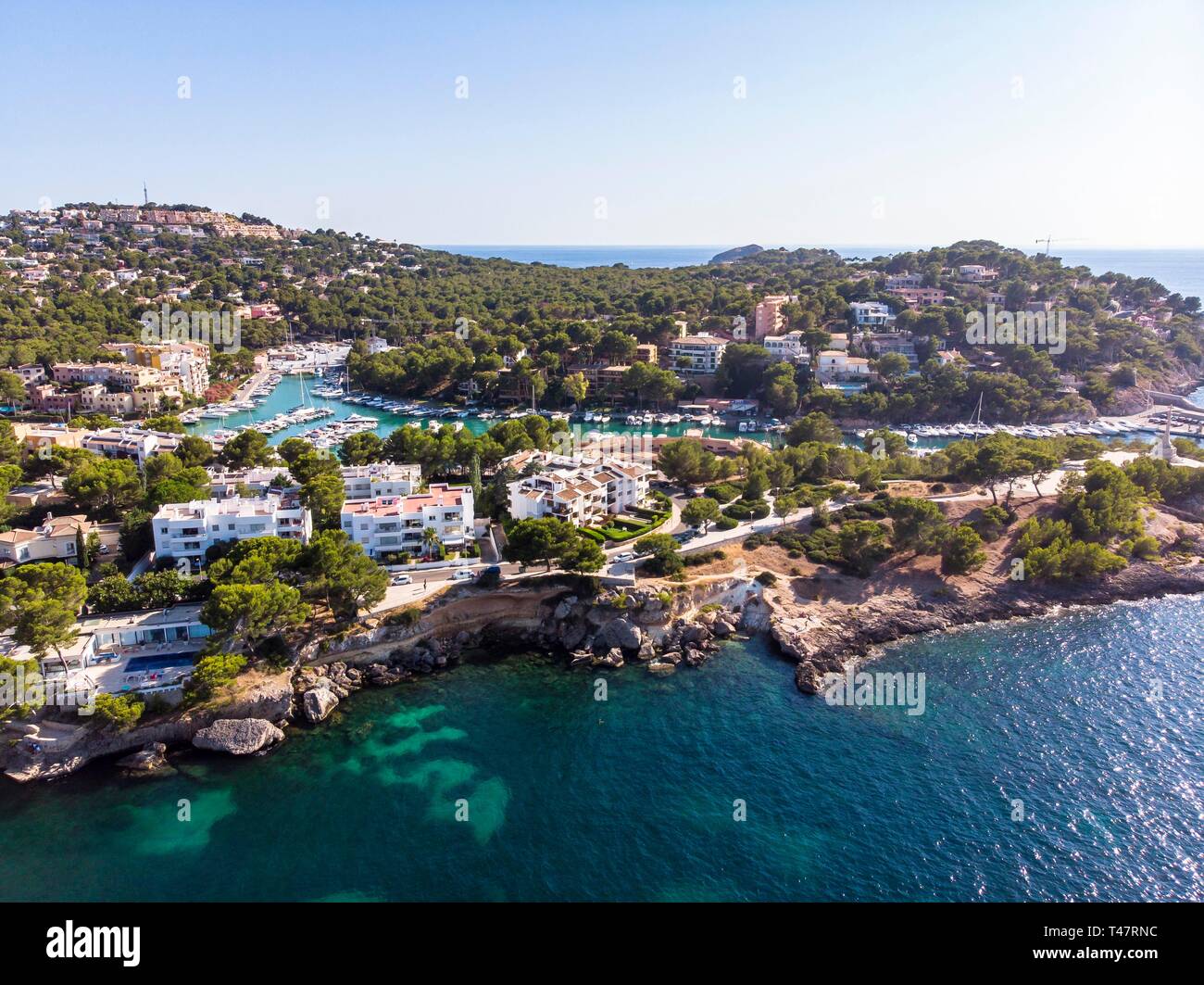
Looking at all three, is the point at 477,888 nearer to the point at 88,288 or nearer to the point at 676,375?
the point at 676,375

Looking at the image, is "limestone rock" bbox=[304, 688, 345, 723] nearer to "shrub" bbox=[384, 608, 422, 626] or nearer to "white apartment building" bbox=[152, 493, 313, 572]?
"shrub" bbox=[384, 608, 422, 626]

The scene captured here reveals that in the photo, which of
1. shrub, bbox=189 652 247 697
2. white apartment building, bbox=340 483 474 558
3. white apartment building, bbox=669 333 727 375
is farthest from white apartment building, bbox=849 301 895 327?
shrub, bbox=189 652 247 697

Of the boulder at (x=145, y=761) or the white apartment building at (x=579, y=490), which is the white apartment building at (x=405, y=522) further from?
the boulder at (x=145, y=761)

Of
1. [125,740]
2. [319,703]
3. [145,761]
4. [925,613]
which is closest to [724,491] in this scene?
[925,613]

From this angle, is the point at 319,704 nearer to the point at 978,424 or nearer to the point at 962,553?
the point at 962,553

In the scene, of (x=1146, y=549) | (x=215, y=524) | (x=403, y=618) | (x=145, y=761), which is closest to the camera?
(x=145, y=761)

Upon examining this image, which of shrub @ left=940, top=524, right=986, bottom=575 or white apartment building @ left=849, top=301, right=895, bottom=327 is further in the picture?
white apartment building @ left=849, top=301, right=895, bottom=327
